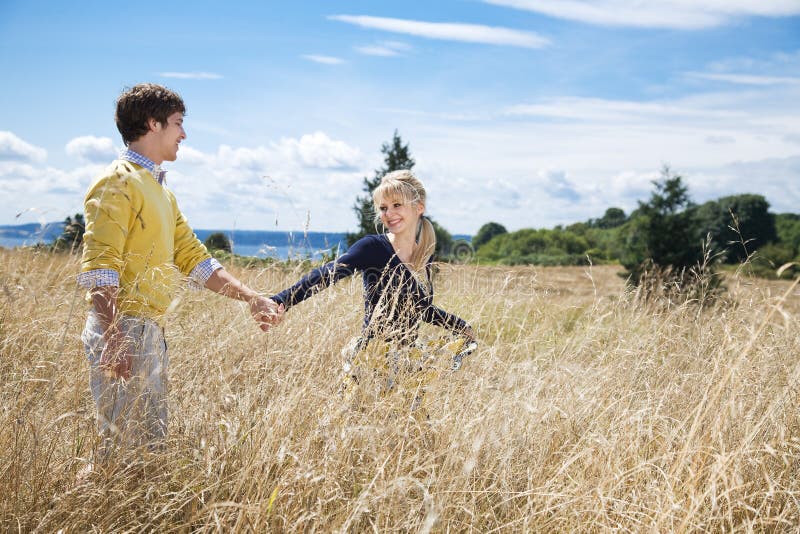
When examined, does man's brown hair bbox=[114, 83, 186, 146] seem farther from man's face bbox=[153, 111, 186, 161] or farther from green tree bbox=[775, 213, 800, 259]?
green tree bbox=[775, 213, 800, 259]

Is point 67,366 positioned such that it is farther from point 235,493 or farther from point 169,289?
point 235,493

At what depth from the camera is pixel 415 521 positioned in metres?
1.95

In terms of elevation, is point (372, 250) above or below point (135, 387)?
above

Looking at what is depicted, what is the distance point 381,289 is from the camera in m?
3.24

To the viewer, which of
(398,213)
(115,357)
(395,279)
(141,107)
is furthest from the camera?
(398,213)

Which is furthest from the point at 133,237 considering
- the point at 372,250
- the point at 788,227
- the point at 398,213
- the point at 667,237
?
the point at 788,227

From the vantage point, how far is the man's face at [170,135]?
8.74 feet

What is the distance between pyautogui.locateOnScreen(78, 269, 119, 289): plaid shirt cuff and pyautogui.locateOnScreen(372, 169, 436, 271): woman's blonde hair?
4.84 ft

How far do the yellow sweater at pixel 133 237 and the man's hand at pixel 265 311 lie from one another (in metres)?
0.46

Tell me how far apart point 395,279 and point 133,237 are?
134 centimetres

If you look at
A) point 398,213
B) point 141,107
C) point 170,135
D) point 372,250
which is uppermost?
point 141,107

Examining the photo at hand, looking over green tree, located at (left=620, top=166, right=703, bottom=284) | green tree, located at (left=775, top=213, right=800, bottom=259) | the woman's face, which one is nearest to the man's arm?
the woman's face

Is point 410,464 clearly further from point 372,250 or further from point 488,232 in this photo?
point 488,232

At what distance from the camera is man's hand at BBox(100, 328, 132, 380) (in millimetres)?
2250
